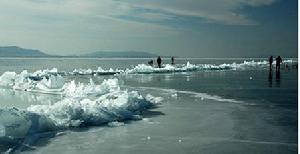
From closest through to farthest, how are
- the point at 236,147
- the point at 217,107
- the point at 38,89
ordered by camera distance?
the point at 236,147
the point at 217,107
the point at 38,89

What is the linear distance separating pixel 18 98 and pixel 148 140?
8.44 metres

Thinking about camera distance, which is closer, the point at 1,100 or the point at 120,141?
→ the point at 120,141

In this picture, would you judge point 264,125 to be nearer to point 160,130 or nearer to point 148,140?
point 160,130

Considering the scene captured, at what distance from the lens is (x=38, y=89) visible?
18016mm

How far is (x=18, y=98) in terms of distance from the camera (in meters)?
14.7

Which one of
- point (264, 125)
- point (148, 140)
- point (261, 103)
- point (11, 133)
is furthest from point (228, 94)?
point (11, 133)

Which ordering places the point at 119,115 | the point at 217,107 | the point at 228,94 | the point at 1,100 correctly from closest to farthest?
the point at 119,115 → the point at 217,107 → the point at 1,100 → the point at 228,94

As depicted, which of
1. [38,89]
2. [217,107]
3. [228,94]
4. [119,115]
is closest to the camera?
[119,115]

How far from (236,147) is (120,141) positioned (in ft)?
6.42

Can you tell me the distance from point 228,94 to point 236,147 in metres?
8.10

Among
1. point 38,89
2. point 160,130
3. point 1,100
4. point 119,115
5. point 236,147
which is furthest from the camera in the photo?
point 38,89

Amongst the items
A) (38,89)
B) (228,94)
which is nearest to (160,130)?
(228,94)

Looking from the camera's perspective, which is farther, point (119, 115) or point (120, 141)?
point (119, 115)

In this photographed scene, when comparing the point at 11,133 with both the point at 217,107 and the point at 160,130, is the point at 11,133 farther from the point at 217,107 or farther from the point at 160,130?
the point at 217,107
